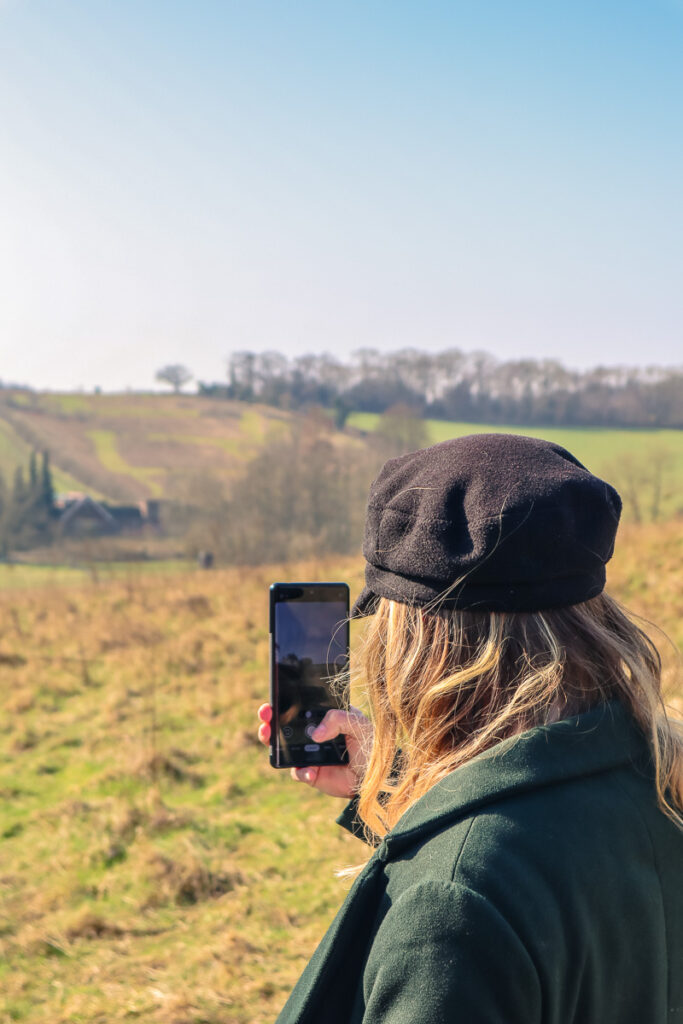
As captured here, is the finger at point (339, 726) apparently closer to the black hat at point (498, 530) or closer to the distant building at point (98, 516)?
the black hat at point (498, 530)

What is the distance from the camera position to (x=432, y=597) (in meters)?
1.08

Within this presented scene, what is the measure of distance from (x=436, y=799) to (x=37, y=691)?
1031 cm

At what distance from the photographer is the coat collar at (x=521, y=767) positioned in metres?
0.94

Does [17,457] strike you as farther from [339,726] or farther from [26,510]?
[339,726]

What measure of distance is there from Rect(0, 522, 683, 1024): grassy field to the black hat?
0.65m

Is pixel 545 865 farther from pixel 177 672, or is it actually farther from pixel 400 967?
pixel 177 672

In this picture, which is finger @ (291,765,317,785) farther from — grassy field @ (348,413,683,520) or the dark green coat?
grassy field @ (348,413,683,520)

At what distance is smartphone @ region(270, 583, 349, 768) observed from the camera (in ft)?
5.78

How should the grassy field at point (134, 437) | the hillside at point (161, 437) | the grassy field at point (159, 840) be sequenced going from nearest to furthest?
the grassy field at point (159, 840) < the hillside at point (161, 437) < the grassy field at point (134, 437)

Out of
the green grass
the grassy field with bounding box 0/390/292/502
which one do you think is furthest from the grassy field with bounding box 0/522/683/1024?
the green grass

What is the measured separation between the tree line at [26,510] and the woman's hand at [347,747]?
29551 mm

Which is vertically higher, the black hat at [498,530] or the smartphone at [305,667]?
the black hat at [498,530]

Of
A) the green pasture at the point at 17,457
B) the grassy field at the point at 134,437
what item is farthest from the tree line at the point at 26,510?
the grassy field at the point at 134,437

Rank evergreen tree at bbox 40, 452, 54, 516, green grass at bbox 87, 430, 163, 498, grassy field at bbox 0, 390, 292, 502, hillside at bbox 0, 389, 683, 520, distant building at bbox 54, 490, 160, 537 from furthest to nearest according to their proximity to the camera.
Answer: green grass at bbox 87, 430, 163, 498
grassy field at bbox 0, 390, 292, 502
evergreen tree at bbox 40, 452, 54, 516
distant building at bbox 54, 490, 160, 537
hillside at bbox 0, 389, 683, 520
